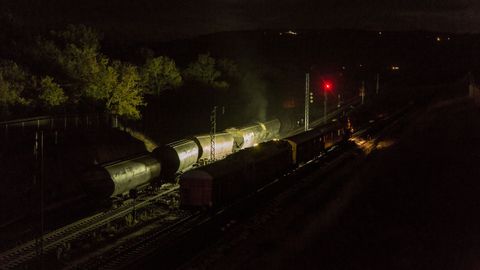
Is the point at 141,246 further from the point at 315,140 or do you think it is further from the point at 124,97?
the point at 124,97

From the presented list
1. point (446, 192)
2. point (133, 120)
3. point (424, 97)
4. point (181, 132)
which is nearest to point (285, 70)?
point (424, 97)

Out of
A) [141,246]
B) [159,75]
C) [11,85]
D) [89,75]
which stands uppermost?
[159,75]

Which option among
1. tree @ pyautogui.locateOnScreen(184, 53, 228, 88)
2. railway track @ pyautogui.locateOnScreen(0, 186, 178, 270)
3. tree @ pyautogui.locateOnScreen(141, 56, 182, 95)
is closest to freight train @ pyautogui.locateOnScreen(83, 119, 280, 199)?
railway track @ pyautogui.locateOnScreen(0, 186, 178, 270)

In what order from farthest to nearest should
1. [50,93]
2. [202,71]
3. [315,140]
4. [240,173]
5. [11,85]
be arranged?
1. [202,71]
2. [315,140]
3. [50,93]
4. [11,85]
5. [240,173]

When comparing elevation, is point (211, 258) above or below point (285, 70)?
below

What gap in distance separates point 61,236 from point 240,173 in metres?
9.91

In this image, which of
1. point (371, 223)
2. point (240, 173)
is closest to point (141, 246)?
point (240, 173)

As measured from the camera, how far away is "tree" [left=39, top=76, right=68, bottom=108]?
138 feet

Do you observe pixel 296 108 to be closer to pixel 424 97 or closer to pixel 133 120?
pixel 424 97

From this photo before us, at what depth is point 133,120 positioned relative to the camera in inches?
2016

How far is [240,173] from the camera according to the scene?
28047 mm

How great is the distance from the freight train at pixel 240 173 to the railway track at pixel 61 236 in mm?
4327

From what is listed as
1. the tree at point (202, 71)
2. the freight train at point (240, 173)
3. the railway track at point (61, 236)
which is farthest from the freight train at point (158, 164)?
the tree at point (202, 71)

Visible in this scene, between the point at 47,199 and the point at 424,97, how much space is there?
87.2m
